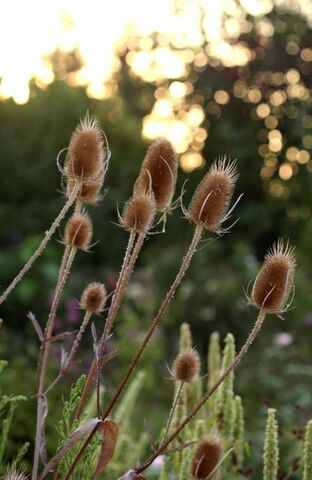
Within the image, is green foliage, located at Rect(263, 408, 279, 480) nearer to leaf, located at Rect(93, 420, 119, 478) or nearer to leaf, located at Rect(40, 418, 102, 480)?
leaf, located at Rect(93, 420, 119, 478)

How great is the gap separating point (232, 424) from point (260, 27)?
12639 millimetres

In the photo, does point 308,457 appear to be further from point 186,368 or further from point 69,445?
point 69,445

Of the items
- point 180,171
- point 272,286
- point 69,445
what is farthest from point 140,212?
point 180,171

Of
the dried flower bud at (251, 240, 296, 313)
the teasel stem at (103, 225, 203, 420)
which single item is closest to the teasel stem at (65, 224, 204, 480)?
the teasel stem at (103, 225, 203, 420)

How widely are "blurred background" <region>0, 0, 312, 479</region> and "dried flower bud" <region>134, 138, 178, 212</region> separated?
0.12ft

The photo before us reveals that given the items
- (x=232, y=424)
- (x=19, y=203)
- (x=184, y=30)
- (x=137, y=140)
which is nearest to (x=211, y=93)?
(x=184, y=30)

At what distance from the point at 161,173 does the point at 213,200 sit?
0.45 feet

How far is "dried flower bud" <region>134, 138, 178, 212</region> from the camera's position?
4.69ft

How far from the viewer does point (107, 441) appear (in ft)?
4.68

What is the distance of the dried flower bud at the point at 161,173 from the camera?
1430 millimetres

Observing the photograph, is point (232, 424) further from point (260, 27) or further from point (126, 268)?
point (260, 27)

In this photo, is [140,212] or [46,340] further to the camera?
[46,340]

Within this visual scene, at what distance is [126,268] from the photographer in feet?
4.46

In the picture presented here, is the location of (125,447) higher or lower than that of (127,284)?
higher
